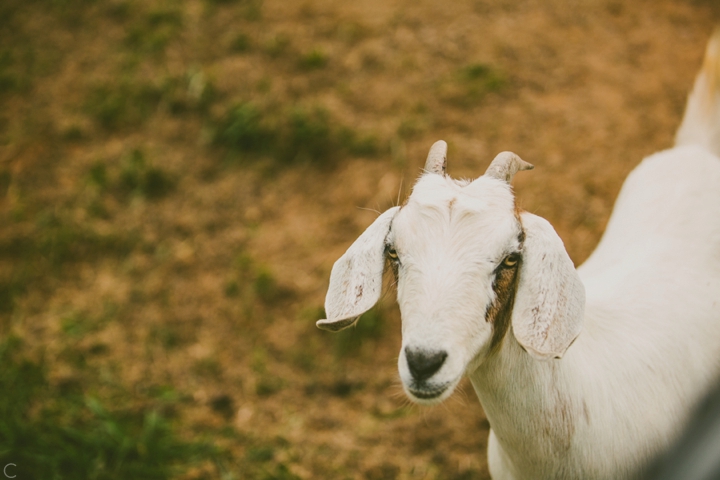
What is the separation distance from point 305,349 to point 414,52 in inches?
142

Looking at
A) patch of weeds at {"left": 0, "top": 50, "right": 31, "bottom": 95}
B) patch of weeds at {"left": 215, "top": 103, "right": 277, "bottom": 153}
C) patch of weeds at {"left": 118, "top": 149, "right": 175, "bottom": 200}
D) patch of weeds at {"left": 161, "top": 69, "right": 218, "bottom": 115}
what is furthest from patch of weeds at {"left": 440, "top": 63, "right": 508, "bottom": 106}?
patch of weeds at {"left": 0, "top": 50, "right": 31, "bottom": 95}

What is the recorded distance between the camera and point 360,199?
4.88m

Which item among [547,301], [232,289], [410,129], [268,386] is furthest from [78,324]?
[547,301]

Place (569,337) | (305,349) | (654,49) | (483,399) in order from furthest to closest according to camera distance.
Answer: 1. (654,49)
2. (305,349)
3. (483,399)
4. (569,337)

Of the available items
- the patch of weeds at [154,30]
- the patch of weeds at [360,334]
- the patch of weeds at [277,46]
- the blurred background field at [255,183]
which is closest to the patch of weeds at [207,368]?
the blurred background field at [255,183]

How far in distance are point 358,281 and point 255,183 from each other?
3611 millimetres

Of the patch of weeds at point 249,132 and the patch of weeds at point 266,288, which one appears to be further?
the patch of weeds at point 249,132

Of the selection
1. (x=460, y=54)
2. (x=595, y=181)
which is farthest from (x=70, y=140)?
(x=595, y=181)

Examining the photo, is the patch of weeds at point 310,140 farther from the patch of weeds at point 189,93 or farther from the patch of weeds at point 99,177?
the patch of weeds at point 99,177

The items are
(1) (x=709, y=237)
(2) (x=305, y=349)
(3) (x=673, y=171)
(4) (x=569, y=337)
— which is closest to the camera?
(4) (x=569, y=337)

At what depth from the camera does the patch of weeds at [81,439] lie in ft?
11.4

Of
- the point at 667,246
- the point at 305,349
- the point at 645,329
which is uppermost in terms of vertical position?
the point at 667,246

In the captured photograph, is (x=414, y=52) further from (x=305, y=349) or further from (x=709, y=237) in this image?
(x=709, y=237)

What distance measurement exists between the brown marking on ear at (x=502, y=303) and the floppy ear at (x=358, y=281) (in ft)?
1.32
